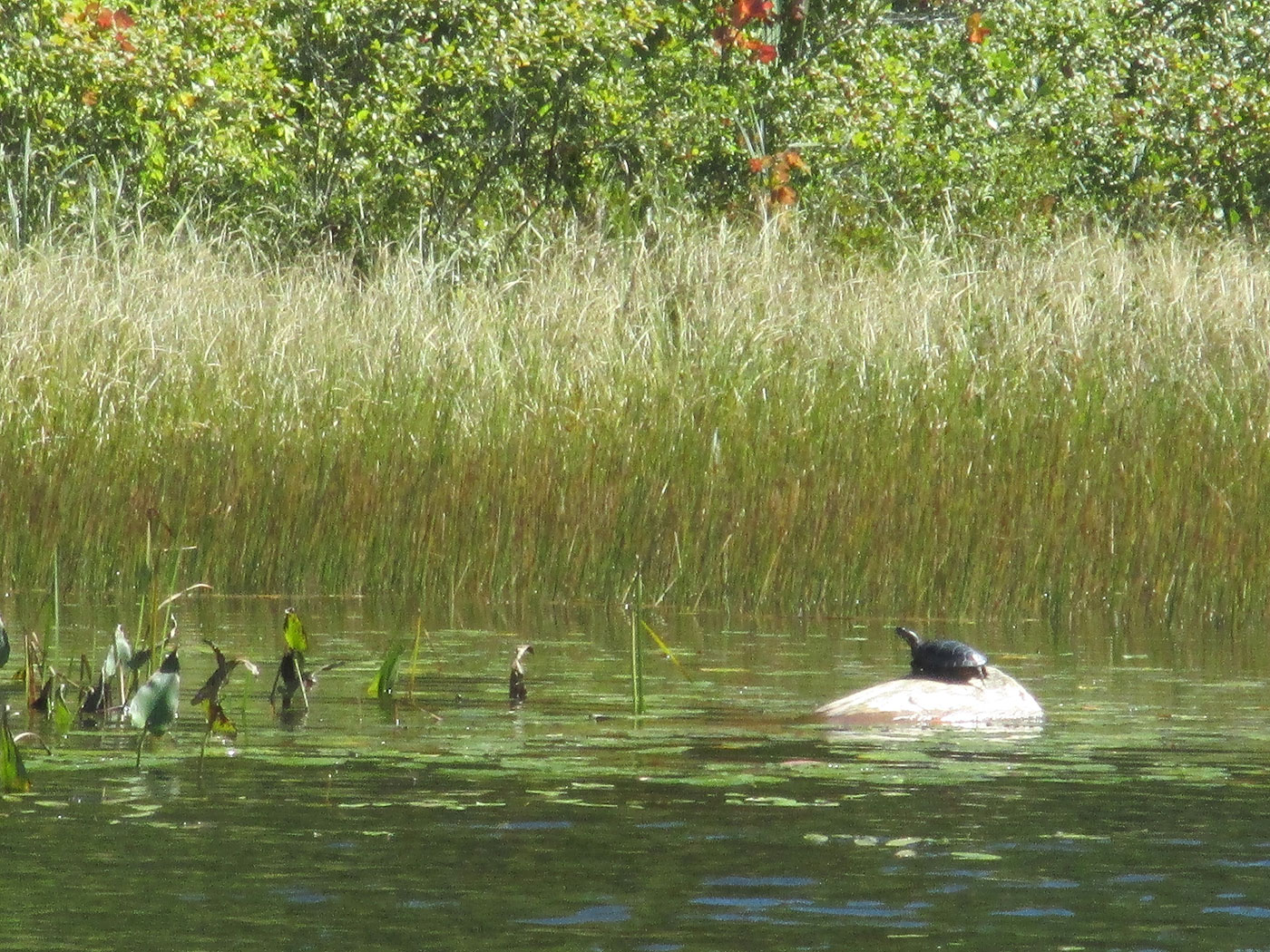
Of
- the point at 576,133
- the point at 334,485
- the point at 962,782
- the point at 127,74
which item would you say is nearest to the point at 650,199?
the point at 576,133

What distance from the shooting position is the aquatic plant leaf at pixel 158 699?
16.4 ft

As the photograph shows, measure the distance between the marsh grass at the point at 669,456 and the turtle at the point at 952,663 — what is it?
9.04 feet

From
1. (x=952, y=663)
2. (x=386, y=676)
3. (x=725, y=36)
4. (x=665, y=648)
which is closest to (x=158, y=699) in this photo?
(x=386, y=676)

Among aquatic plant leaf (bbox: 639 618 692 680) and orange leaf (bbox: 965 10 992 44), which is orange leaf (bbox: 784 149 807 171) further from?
aquatic plant leaf (bbox: 639 618 692 680)

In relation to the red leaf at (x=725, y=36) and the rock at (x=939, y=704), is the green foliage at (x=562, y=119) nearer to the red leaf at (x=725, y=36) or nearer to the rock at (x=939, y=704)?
the red leaf at (x=725, y=36)

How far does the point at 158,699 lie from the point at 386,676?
982 millimetres

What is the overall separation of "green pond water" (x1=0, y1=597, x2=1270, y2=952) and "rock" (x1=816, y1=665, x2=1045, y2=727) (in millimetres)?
138

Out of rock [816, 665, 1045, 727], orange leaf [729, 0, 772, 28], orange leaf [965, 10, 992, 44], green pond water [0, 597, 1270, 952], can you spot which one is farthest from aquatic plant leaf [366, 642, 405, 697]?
orange leaf [965, 10, 992, 44]

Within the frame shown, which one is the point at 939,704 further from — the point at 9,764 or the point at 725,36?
the point at 725,36

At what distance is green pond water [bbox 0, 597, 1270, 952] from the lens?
11.3ft

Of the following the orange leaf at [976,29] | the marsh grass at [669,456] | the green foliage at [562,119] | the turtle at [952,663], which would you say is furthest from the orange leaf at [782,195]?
the turtle at [952,663]

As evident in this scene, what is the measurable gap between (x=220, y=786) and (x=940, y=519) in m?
5.06

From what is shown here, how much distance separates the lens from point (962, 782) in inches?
192

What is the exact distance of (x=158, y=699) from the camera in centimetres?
502
